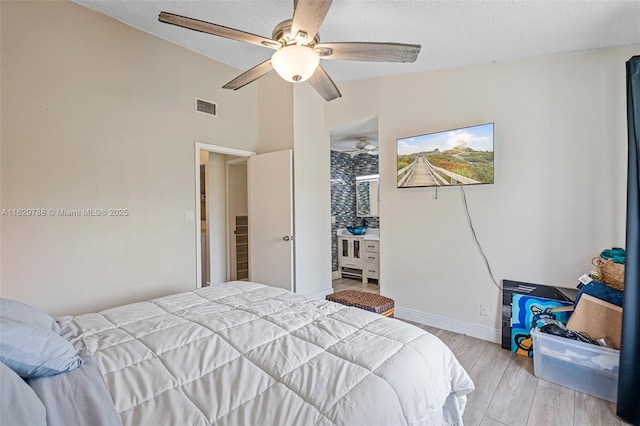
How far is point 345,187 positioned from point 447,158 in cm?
265

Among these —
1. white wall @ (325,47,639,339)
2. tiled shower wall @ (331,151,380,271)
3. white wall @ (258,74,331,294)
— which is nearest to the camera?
white wall @ (325,47,639,339)

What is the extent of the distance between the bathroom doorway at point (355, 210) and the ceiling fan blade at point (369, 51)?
95.2 inches

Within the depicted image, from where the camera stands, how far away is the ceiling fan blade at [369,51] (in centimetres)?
178

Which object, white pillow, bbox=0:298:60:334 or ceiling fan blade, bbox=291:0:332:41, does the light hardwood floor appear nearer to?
white pillow, bbox=0:298:60:334

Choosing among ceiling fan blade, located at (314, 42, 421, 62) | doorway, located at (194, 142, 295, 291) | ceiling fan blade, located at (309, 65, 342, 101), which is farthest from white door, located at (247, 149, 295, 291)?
ceiling fan blade, located at (314, 42, 421, 62)

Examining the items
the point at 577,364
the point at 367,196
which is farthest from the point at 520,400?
the point at 367,196

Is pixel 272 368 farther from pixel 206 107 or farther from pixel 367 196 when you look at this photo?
pixel 367 196

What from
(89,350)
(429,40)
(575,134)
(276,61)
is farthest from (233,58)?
(575,134)

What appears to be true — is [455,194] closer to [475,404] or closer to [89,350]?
[475,404]

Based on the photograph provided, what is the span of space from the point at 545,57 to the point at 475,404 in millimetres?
2647

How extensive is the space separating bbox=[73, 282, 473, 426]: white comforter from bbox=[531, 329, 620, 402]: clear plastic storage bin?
3.90 ft

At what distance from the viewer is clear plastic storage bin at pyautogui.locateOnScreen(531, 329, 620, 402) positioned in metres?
1.91

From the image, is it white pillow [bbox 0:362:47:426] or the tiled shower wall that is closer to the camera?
white pillow [bbox 0:362:47:426]

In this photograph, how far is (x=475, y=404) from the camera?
188cm
